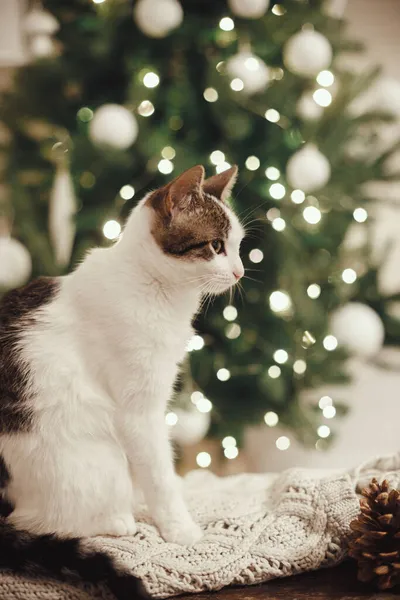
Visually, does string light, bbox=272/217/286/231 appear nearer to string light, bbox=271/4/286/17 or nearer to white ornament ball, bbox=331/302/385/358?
white ornament ball, bbox=331/302/385/358

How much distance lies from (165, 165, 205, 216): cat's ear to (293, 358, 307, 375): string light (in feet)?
2.71

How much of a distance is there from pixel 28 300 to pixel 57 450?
0.88 ft

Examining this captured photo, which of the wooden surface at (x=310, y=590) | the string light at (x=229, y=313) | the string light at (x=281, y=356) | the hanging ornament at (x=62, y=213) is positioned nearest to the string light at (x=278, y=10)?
the hanging ornament at (x=62, y=213)

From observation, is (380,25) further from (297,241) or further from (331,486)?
(331,486)

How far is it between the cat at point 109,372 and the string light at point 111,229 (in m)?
0.48

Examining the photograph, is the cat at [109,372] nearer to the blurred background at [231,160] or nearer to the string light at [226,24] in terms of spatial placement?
the blurred background at [231,160]

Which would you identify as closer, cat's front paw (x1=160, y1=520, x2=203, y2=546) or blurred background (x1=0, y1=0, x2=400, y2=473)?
cat's front paw (x1=160, y1=520, x2=203, y2=546)

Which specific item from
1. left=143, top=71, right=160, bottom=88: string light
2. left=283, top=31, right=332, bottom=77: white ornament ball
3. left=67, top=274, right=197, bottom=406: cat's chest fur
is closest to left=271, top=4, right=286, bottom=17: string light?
left=283, top=31, right=332, bottom=77: white ornament ball

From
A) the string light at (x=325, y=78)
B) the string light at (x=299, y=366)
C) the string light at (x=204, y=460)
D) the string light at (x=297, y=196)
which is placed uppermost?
the string light at (x=325, y=78)

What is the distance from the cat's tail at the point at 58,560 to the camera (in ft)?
2.60

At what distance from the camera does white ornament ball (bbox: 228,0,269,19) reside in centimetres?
151

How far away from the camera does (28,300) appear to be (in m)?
1.03

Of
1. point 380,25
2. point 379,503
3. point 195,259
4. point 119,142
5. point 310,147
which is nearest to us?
point 379,503

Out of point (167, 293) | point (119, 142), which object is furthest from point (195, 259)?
point (119, 142)
